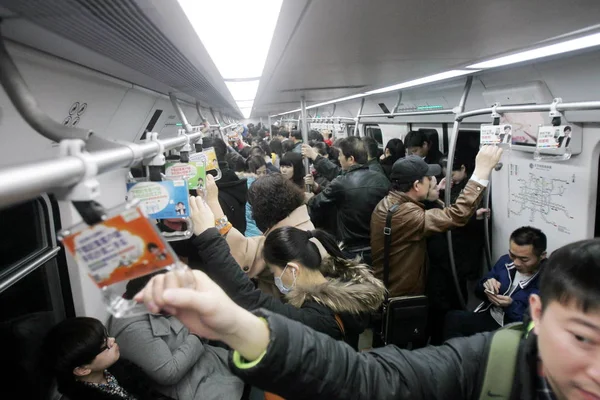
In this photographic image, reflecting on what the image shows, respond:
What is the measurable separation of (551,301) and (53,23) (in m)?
1.58

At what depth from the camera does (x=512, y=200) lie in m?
3.38

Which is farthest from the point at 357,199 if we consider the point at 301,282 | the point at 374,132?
the point at 374,132

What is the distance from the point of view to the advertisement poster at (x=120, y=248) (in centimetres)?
66

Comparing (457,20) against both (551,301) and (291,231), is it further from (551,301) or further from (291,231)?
(291,231)

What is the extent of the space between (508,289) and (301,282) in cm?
183

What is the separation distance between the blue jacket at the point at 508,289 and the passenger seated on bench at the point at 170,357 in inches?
79.1

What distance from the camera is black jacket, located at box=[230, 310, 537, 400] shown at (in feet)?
2.98

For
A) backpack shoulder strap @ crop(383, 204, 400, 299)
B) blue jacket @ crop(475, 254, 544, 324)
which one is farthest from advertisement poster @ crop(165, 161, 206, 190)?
blue jacket @ crop(475, 254, 544, 324)

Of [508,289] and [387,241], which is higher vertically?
[387,241]

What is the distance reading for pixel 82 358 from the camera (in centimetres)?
184

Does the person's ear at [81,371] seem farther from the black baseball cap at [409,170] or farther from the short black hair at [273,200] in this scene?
the black baseball cap at [409,170]

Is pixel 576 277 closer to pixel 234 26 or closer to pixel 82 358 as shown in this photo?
pixel 234 26

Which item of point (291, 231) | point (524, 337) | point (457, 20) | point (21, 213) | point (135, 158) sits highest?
point (457, 20)

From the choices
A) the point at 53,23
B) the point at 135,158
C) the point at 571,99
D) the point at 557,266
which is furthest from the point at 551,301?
the point at 571,99
